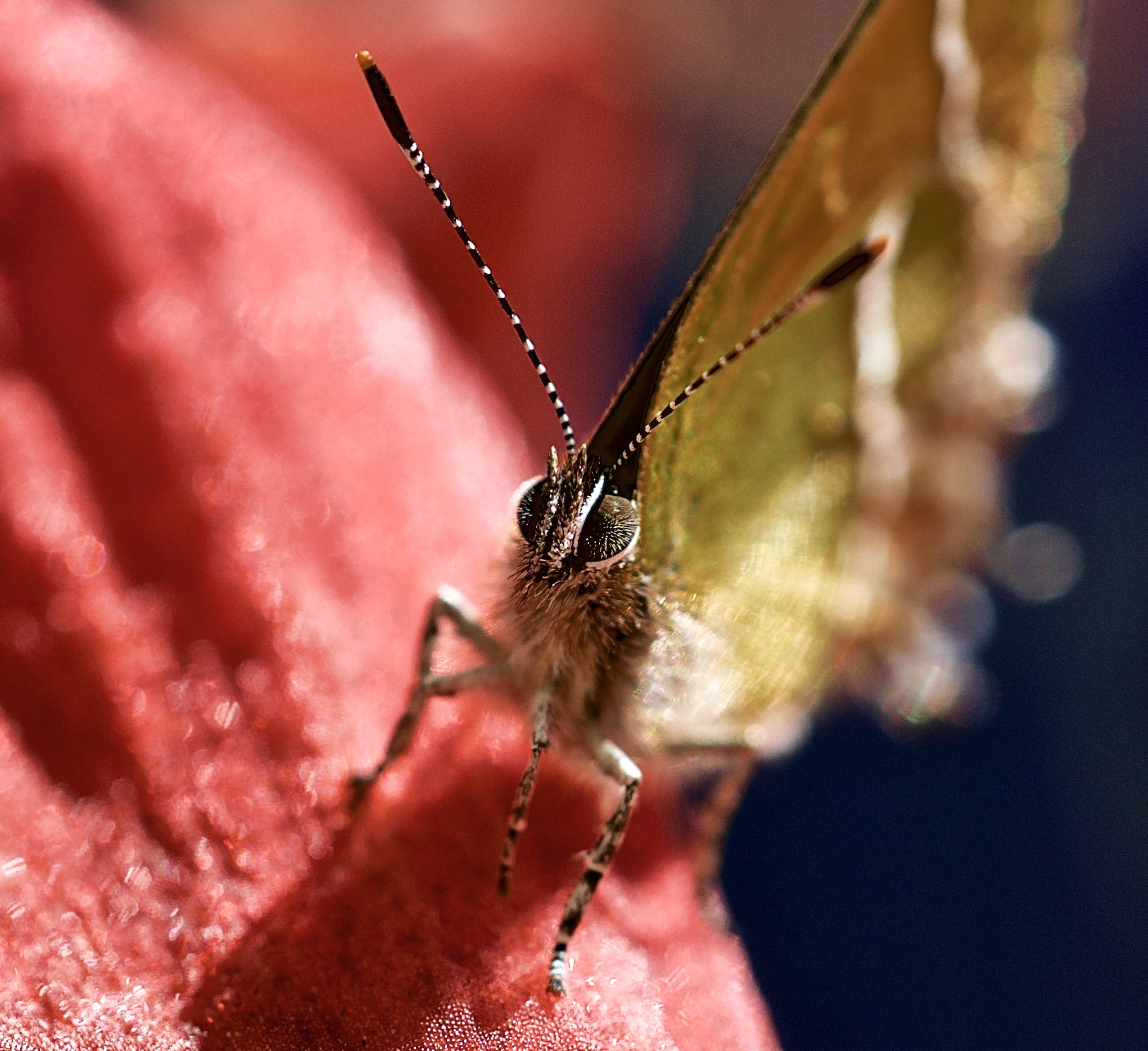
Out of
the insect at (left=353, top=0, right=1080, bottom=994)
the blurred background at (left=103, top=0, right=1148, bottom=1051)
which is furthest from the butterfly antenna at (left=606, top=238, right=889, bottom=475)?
the blurred background at (left=103, top=0, right=1148, bottom=1051)

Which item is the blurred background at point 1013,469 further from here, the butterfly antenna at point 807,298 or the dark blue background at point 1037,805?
the butterfly antenna at point 807,298

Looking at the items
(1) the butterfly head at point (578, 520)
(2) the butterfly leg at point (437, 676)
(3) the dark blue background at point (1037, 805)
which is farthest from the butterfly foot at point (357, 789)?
(3) the dark blue background at point (1037, 805)

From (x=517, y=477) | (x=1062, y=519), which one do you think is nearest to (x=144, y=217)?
(x=517, y=477)

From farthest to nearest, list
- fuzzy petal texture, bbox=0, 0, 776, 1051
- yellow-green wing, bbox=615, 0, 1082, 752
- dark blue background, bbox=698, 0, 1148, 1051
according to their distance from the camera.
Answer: dark blue background, bbox=698, 0, 1148, 1051, yellow-green wing, bbox=615, 0, 1082, 752, fuzzy petal texture, bbox=0, 0, 776, 1051

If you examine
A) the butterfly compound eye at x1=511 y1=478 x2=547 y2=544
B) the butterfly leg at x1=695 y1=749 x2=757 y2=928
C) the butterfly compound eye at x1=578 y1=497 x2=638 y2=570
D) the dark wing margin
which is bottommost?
the butterfly leg at x1=695 y1=749 x2=757 y2=928

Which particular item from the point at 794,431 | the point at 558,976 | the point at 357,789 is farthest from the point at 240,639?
the point at 794,431

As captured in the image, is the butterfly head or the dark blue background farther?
the dark blue background

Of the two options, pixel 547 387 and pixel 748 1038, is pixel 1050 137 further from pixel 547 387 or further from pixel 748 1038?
pixel 748 1038

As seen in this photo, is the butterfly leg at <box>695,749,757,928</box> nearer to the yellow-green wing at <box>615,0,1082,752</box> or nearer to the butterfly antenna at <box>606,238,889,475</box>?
the yellow-green wing at <box>615,0,1082,752</box>

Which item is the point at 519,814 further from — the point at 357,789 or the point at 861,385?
the point at 861,385
